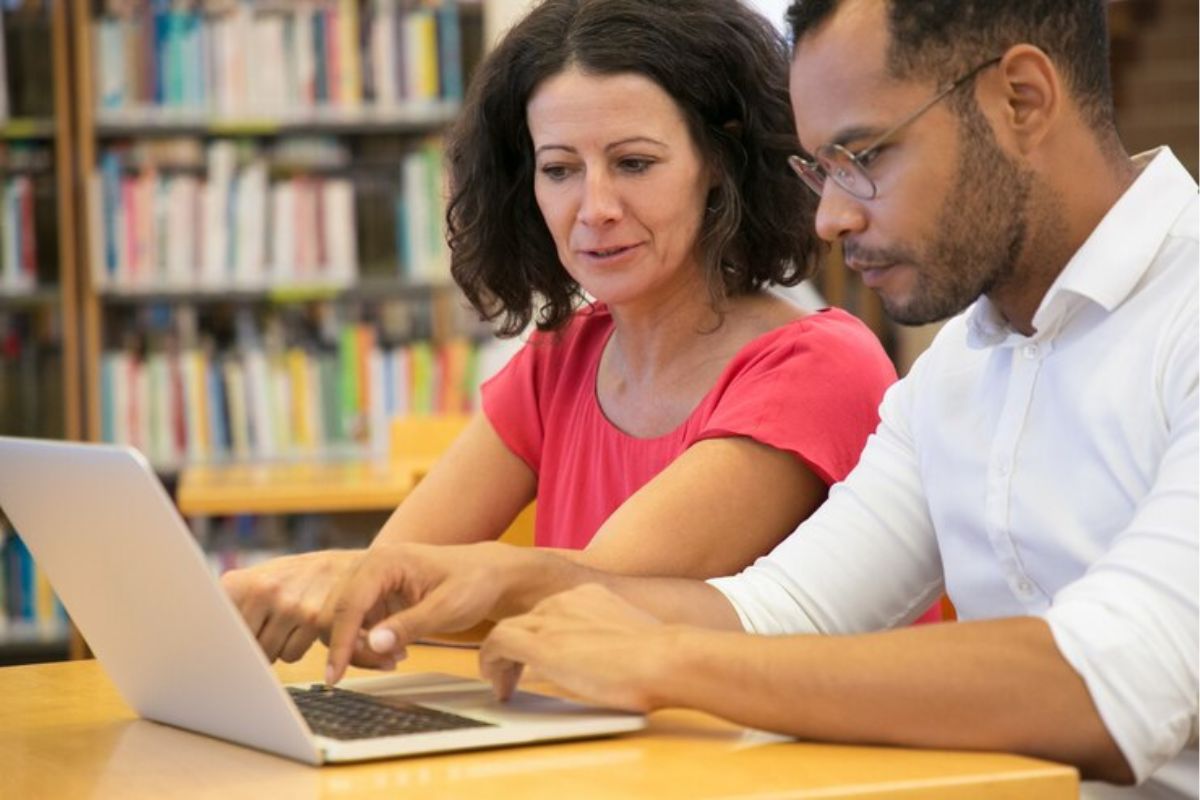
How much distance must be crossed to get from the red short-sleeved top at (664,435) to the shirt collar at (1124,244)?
0.43m

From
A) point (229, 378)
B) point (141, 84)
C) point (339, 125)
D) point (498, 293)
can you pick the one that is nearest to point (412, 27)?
point (339, 125)

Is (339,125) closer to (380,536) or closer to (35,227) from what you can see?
(35,227)

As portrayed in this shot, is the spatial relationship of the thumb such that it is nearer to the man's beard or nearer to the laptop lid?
the laptop lid

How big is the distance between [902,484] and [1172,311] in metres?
0.32

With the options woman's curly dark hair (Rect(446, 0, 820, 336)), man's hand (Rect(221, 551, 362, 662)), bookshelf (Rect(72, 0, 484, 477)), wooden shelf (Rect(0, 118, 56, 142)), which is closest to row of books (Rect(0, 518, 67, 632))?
bookshelf (Rect(72, 0, 484, 477))

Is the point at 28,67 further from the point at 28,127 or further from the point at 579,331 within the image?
the point at 579,331

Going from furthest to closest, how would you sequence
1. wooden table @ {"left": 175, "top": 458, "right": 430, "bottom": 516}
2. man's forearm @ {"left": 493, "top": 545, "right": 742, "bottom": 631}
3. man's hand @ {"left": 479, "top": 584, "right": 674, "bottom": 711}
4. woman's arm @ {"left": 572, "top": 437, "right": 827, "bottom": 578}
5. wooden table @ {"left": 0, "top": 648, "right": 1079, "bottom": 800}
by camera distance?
wooden table @ {"left": 175, "top": 458, "right": 430, "bottom": 516} < woman's arm @ {"left": 572, "top": 437, "right": 827, "bottom": 578} < man's forearm @ {"left": 493, "top": 545, "right": 742, "bottom": 631} < man's hand @ {"left": 479, "top": 584, "right": 674, "bottom": 711} < wooden table @ {"left": 0, "top": 648, "right": 1079, "bottom": 800}

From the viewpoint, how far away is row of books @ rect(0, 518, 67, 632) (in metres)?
5.09

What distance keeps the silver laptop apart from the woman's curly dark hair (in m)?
0.75

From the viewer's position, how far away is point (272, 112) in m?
5.12

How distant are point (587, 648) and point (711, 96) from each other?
2.98ft

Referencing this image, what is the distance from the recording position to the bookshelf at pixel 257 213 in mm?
5102

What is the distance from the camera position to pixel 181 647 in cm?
126

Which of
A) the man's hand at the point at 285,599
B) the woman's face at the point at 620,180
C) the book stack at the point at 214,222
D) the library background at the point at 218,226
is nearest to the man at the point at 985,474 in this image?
the man's hand at the point at 285,599
